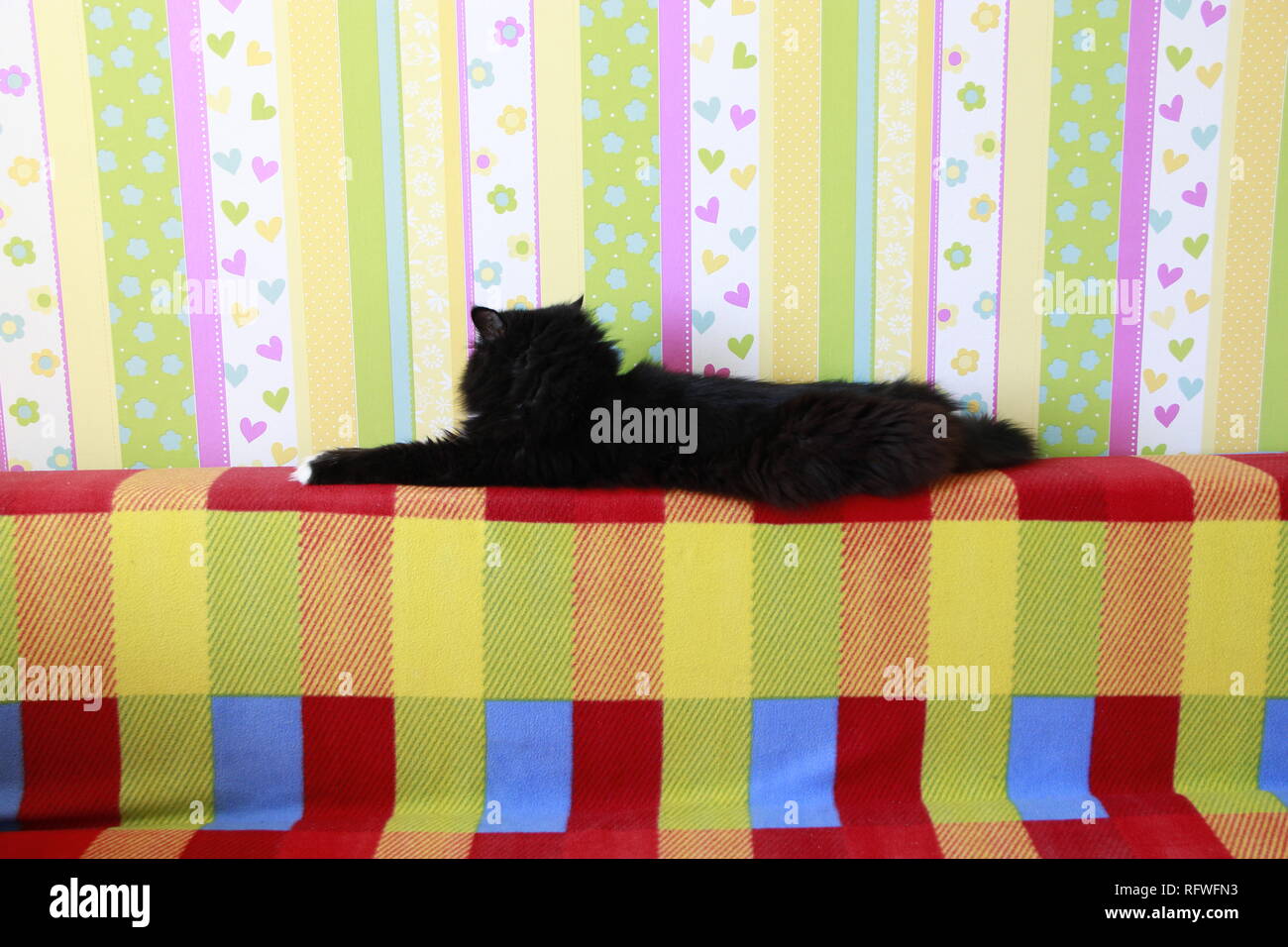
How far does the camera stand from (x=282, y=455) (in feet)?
5.72

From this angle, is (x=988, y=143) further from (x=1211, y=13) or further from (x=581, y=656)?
(x=581, y=656)

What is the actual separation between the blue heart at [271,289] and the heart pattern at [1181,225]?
1710mm

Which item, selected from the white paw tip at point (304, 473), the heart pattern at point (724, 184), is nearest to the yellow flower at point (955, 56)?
the heart pattern at point (724, 184)

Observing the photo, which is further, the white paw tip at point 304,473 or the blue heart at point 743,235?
the blue heart at point 743,235

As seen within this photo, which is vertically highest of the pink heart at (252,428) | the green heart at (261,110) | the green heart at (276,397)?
the green heart at (261,110)

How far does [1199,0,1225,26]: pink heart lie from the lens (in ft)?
5.33

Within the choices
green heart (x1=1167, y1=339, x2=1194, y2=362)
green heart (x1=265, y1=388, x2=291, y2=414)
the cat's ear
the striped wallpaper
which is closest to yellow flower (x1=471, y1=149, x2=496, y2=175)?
the striped wallpaper

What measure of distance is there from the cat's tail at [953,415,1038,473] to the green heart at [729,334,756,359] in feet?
1.42

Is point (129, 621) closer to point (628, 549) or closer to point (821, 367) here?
point (628, 549)

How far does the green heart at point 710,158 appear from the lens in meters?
1.67

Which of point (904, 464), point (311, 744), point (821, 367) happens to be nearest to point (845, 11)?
point (821, 367)

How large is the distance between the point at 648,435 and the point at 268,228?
0.86m

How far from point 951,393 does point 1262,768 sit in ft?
2.78

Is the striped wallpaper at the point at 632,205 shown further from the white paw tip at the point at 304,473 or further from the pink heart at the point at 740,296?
the white paw tip at the point at 304,473
